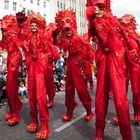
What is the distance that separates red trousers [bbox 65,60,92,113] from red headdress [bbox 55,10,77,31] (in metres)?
0.71

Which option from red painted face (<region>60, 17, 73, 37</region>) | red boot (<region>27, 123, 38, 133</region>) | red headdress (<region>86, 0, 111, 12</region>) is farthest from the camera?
red painted face (<region>60, 17, 73, 37</region>)

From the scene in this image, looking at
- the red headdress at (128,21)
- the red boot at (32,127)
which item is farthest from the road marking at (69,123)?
the red headdress at (128,21)

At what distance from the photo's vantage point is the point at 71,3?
6988 cm

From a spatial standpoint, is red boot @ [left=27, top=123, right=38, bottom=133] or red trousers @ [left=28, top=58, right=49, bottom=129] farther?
red boot @ [left=27, top=123, right=38, bottom=133]

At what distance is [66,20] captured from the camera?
6887 millimetres

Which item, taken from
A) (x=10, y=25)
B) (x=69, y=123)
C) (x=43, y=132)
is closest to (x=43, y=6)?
(x=10, y=25)

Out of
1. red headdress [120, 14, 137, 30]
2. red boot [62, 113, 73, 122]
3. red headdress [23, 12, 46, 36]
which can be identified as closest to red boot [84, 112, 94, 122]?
red boot [62, 113, 73, 122]

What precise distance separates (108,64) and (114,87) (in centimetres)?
40

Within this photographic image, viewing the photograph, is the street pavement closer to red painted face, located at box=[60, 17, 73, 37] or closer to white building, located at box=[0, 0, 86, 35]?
red painted face, located at box=[60, 17, 73, 37]

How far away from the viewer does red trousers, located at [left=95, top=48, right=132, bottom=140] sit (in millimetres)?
5160

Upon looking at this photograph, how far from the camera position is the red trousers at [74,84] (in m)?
6.97

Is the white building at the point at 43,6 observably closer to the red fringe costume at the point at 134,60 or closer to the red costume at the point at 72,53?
the red costume at the point at 72,53

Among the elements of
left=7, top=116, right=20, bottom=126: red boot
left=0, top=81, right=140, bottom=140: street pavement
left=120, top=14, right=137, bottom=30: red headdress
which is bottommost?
left=0, top=81, right=140, bottom=140: street pavement

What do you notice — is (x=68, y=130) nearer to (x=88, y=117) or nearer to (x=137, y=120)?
(x=88, y=117)
